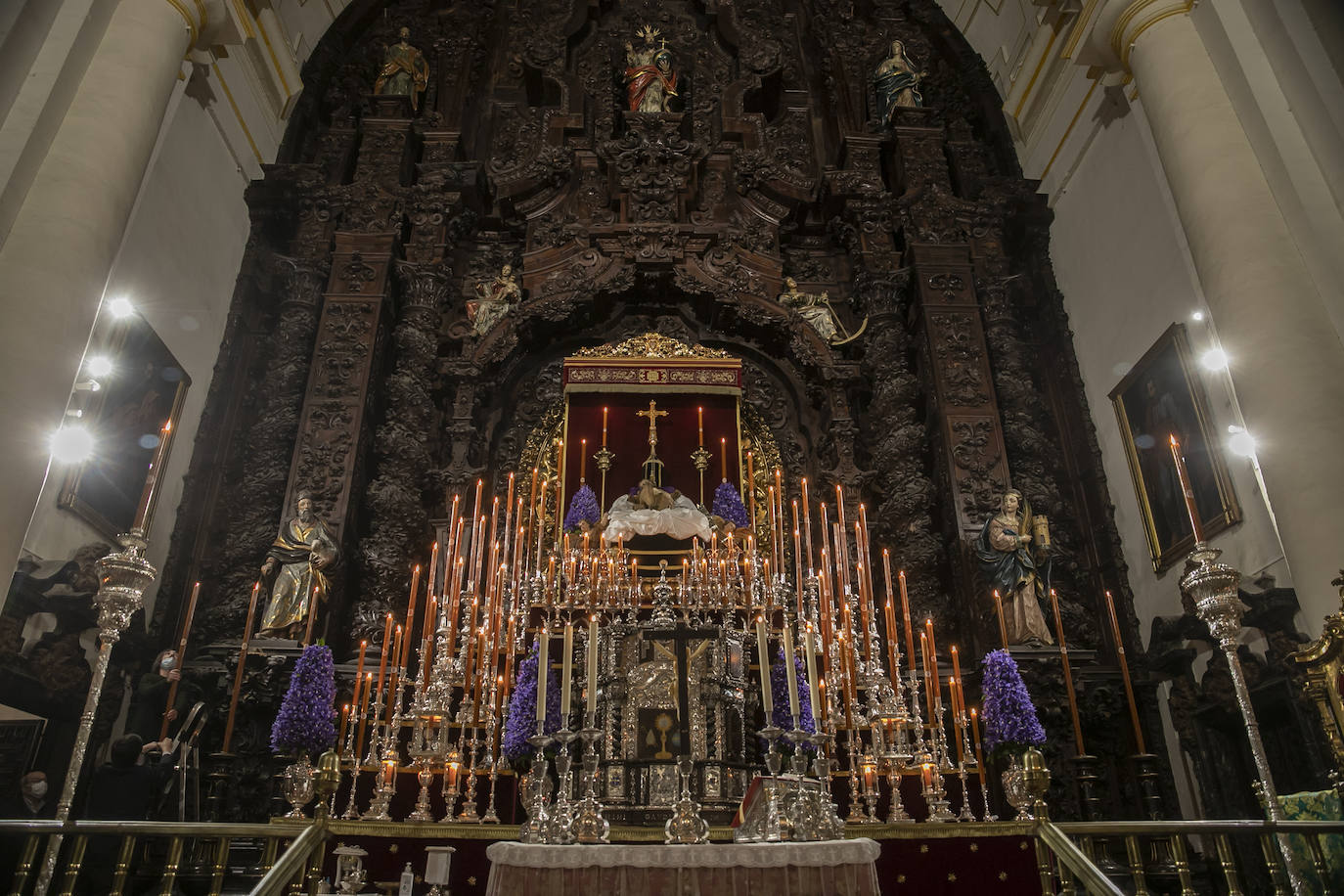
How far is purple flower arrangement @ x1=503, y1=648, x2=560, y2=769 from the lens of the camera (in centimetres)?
678

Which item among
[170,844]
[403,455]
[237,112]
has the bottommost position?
[170,844]

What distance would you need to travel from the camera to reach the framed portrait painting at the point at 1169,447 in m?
8.71

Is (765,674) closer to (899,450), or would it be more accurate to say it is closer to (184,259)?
(899,450)

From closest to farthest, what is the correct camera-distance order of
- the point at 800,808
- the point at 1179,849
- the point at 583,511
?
the point at 1179,849 → the point at 800,808 → the point at 583,511

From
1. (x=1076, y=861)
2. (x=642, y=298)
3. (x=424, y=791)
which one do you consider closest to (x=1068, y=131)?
(x=642, y=298)

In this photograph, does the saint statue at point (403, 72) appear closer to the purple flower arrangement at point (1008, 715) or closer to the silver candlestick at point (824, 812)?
the purple flower arrangement at point (1008, 715)

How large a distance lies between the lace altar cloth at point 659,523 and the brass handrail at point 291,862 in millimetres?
4835

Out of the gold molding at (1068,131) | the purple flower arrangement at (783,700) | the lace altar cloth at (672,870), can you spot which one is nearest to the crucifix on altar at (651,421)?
the purple flower arrangement at (783,700)

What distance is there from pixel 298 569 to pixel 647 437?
441cm

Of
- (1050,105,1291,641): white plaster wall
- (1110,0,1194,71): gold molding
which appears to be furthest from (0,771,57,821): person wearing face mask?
(1110,0,1194,71): gold molding

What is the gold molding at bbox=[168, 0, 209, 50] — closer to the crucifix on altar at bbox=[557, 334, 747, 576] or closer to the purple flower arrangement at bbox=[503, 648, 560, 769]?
the crucifix on altar at bbox=[557, 334, 747, 576]

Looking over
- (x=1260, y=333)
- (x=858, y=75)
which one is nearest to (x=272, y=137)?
(x=858, y=75)

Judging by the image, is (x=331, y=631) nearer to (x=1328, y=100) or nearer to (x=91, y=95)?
(x=91, y=95)

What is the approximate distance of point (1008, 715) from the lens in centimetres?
688
